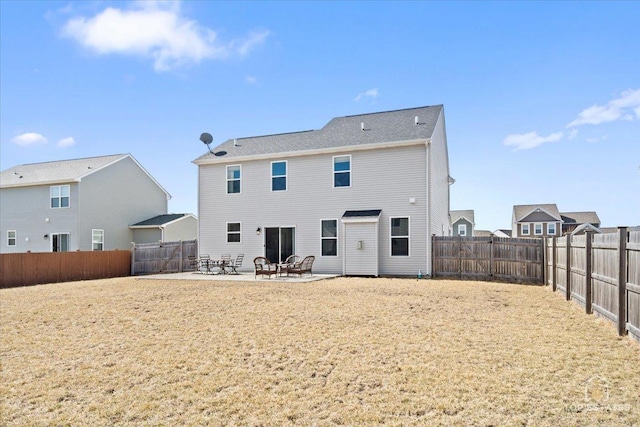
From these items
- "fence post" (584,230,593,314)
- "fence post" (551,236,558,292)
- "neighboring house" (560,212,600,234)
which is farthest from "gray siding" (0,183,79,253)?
"neighboring house" (560,212,600,234)

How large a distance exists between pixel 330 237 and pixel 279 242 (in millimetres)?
2572

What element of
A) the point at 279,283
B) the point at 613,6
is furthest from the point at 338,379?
the point at 613,6

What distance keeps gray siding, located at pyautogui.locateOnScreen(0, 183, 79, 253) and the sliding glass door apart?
12704 millimetres

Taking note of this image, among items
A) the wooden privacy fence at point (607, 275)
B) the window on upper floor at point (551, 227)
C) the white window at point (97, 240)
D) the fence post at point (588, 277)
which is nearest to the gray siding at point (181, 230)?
the white window at point (97, 240)

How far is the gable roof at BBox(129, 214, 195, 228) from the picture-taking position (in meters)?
25.8

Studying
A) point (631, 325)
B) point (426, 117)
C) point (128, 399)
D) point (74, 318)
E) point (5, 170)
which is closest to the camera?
point (128, 399)

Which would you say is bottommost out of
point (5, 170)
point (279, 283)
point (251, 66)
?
point (279, 283)

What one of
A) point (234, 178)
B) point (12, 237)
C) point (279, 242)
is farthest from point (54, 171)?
point (279, 242)

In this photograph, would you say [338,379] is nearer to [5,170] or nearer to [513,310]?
[513,310]

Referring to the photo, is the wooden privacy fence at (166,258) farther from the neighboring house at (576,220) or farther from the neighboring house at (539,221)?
the neighboring house at (576,220)

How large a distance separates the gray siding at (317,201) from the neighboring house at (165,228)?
688 centimetres

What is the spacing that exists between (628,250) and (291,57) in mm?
12824

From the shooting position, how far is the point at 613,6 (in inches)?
369

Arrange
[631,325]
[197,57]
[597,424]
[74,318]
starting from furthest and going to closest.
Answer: [197,57], [74,318], [631,325], [597,424]
